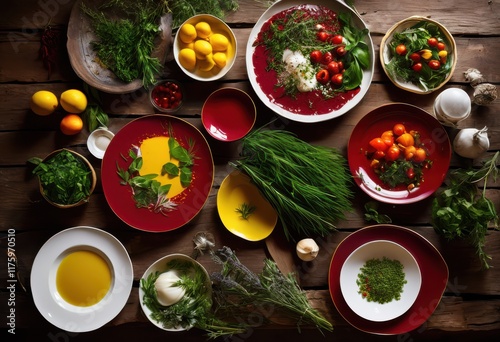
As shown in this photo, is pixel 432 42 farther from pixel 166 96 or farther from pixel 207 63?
pixel 166 96

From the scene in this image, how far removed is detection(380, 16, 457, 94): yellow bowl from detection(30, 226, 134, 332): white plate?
1408 mm

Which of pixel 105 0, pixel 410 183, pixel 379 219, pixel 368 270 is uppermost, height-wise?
pixel 105 0

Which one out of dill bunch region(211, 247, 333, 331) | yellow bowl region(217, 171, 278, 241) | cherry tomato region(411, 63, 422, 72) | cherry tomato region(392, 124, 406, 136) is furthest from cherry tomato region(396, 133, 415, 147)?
dill bunch region(211, 247, 333, 331)

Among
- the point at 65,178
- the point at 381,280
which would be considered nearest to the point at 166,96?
the point at 65,178

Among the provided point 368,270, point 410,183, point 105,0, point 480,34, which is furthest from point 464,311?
point 105,0

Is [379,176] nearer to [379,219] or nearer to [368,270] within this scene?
[379,219]

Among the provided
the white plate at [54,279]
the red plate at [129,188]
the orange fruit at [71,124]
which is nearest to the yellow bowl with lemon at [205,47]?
the red plate at [129,188]

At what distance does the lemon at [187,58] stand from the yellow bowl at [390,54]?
84 cm

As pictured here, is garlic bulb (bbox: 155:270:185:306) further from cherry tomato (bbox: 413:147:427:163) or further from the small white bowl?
cherry tomato (bbox: 413:147:427:163)

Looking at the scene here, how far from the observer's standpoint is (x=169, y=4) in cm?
204

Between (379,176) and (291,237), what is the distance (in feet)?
1.57

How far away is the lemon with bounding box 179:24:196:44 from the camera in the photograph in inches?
77.7

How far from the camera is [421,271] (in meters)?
2.00

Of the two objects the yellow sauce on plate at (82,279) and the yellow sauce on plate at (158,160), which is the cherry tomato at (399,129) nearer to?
the yellow sauce on plate at (158,160)
